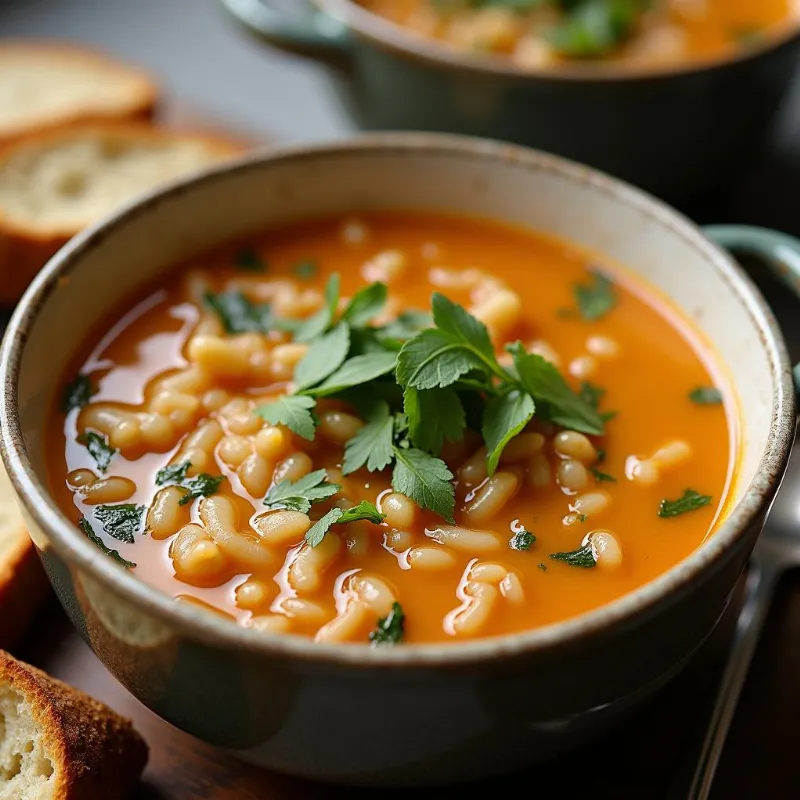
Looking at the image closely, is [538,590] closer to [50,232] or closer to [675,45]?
[50,232]

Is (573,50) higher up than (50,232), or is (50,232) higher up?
(573,50)

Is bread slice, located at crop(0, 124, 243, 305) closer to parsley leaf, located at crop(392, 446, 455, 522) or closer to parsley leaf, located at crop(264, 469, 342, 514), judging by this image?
parsley leaf, located at crop(264, 469, 342, 514)

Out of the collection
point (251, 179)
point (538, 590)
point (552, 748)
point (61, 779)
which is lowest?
point (61, 779)

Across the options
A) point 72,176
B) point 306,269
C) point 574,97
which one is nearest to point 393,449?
point 306,269

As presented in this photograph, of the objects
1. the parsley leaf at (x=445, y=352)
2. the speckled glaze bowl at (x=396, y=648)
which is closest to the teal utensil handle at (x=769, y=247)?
the speckled glaze bowl at (x=396, y=648)

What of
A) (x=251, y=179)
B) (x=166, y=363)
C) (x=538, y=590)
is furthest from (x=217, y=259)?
(x=538, y=590)

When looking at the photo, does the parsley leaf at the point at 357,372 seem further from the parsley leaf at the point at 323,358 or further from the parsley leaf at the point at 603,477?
the parsley leaf at the point at 603,477

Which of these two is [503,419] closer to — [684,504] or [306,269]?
[684,504]

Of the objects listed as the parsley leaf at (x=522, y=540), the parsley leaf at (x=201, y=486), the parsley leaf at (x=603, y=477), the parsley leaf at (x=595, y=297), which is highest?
the parsley leaf at (x=595, y=297)
